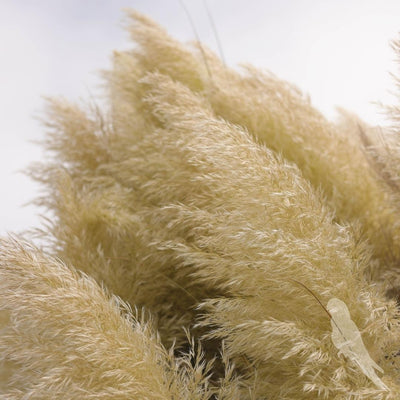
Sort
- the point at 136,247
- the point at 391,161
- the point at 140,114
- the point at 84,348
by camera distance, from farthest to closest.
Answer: the point at 140,114 → the point at 136,247 → the point at 391,161 → the point at 84,348

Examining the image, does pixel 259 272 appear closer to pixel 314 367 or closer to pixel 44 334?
pixel 314 367

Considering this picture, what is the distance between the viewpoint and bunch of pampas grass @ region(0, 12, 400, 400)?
67 cm

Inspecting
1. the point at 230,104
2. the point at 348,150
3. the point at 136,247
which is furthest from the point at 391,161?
the point at 136,247

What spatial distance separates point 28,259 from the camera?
66cm

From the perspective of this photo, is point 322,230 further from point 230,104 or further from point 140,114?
point 140,114

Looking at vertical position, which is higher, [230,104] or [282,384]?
[230,104]

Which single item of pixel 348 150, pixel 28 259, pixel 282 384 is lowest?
pixel 282 384

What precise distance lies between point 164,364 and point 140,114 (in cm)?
65

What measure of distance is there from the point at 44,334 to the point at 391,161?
21.5 inches

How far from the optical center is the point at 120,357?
66 centimetres

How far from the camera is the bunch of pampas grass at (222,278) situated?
2.19 ft

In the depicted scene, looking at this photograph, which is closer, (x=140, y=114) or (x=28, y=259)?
(x=28, y=259)

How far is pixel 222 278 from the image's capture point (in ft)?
2.64

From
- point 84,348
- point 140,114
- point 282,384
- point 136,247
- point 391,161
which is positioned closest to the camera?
point 84,348
